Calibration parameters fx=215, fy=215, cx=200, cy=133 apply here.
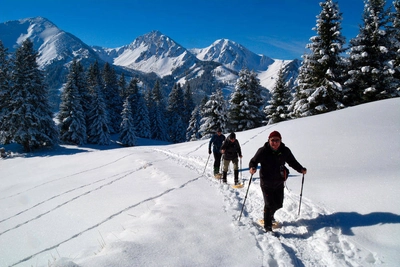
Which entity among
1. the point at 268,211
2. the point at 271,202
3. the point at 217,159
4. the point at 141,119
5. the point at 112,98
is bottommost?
the point at 268,211

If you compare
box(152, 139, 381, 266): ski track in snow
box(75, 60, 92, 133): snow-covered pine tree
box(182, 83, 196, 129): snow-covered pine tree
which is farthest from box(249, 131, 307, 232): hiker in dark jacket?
box(182, 83, 196, 129): snow-covered pine tree

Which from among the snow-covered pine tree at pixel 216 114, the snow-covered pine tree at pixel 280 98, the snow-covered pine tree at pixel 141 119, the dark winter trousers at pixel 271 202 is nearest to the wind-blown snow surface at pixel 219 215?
the dark winter trousers at pixel 271 202

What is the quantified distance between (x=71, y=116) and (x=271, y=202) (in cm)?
3529

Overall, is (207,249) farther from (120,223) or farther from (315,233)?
(120,223)

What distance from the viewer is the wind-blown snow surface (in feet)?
12.5

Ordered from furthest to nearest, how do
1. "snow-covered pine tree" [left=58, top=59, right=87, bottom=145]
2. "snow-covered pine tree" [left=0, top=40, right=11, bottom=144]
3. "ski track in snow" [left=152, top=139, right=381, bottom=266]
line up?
"snow-covered pine tree" [left=58, top=59, right=87, bottom=145] → "snow-covered pine tree" [left=0, top=40, right=11, bottom=144] → "ski track in snow" [left=152, top=139, right=381, bottom=266]

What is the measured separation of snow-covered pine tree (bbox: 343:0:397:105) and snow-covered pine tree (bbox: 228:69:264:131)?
1124 centimetres

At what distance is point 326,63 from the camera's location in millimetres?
19391

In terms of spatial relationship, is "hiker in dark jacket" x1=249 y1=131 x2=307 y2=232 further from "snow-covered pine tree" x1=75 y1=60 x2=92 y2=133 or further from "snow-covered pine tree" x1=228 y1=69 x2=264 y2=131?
"snow-covered pine tree" x1=75 y1=60 x2=92 y2=133

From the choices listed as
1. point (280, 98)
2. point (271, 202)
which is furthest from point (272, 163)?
point (280, 98)

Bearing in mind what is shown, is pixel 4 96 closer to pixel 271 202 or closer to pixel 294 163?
pixel 271 202

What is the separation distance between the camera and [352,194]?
5.95m

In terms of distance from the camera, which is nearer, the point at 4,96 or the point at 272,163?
the point at 272,163

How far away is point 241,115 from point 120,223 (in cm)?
2467
